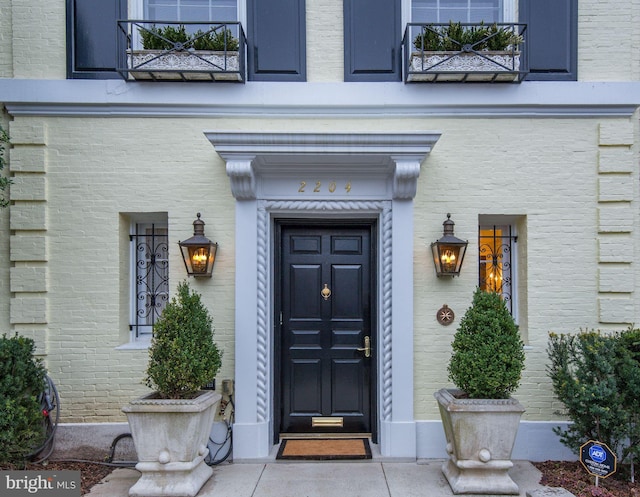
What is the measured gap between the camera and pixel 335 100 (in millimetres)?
4934

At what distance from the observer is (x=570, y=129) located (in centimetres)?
497

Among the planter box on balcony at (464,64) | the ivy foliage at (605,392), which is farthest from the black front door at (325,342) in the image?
the ivy foliage at (605,392)

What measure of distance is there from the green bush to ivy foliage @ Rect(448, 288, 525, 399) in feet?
14.0

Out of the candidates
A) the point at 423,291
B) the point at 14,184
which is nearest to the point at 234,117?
the point at 14,184

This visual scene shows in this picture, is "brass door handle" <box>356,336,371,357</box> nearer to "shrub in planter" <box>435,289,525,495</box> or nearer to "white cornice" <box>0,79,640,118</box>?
"shrub in planter" <box>435,289,525,495</box>

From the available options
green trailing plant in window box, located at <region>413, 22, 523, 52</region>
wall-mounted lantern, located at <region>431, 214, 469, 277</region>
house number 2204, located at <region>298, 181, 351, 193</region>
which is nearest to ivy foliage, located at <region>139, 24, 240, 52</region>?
house number 2204, located at <region>298, 181, 351, 193</region>

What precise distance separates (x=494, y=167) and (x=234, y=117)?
119 inches

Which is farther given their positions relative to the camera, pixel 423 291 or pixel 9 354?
pixel 423 291

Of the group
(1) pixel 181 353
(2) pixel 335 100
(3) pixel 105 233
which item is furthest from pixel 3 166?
(2) pixel 335 100

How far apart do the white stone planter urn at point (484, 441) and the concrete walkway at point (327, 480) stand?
0.86ft

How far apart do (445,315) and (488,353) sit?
87 centimetres

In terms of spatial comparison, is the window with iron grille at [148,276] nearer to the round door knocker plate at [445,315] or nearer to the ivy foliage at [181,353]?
the ivy foliage at [181,353]

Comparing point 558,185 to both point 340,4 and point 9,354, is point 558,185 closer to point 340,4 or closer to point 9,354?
point 340,4

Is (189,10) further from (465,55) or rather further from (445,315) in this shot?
(445,315)
